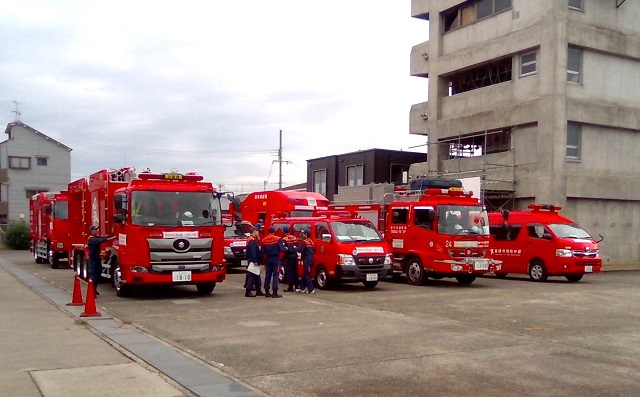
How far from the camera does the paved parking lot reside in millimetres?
7152

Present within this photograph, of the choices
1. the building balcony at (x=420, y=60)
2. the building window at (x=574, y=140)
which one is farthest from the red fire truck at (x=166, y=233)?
the building balcony at (x=420, y=60)

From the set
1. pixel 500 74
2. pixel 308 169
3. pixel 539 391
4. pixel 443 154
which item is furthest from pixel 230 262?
pixel 308 169

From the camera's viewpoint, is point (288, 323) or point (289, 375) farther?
point (288, 323)

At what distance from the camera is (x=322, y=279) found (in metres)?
17.2

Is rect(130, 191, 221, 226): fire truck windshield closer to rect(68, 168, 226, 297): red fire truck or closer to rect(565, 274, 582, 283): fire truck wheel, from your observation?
rect(68, 168, 226, 297): red fire truck

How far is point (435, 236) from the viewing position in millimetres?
17938

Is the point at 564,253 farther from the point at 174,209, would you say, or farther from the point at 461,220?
the point at 174,209

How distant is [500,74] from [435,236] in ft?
52.8

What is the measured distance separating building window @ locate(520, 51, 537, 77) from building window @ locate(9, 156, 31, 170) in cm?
4357

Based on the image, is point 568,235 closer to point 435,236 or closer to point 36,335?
point 435,236

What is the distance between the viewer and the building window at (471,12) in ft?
99.8

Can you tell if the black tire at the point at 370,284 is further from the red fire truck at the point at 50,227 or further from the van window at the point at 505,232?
the red fire truck at the point at 50,227

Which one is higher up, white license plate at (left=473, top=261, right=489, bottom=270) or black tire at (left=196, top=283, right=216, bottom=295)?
white license plate at (left=473, top=261, right=489, bottom=270)

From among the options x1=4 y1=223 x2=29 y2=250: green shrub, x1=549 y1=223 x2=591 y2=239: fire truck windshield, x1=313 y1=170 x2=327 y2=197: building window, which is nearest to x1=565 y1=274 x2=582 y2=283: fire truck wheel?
x1=549 y1=223 x2=591 y2=239: fire truck windshield
